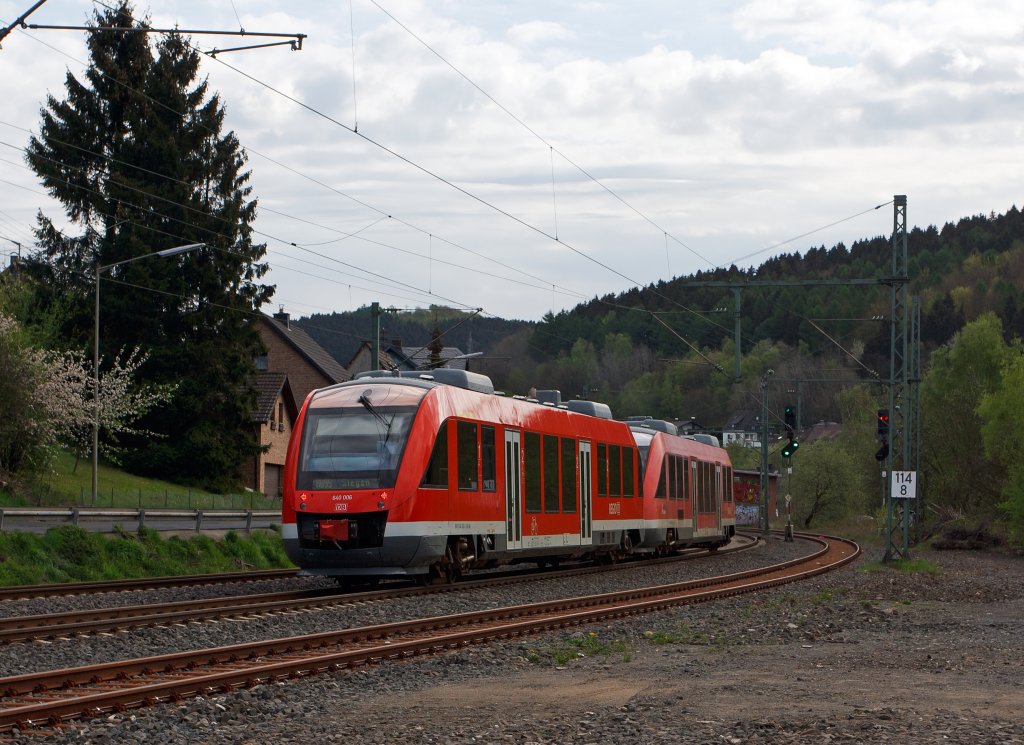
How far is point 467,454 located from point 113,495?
2194cm

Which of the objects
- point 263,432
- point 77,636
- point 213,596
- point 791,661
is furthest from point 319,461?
point 263,432

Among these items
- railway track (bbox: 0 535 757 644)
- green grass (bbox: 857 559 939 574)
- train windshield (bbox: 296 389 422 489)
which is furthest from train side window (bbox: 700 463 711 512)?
train windshield (bbox: 296 389 422 489)

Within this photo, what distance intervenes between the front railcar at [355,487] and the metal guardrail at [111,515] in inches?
326

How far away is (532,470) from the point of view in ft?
80.6

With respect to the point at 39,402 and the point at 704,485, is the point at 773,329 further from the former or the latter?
the point at 39,402

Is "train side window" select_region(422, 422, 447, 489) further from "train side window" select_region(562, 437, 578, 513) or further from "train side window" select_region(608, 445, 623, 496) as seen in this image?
"train side window" select_region(608, 445, 623, 496)

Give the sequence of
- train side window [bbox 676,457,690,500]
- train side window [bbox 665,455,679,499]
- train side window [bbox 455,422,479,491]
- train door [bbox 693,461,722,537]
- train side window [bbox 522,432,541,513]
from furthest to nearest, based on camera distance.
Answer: train door [bbox 693,461,722,537] < train side window [bbox 676,457,690,500] < train side window [bbox 665,455,679,499] < train side window [bbox 522,432,541,513] < train side window [bbox 455,422,479,491]

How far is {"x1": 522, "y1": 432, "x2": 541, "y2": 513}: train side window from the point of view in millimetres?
24250

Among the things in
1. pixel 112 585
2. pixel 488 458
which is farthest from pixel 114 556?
pixel 488 458

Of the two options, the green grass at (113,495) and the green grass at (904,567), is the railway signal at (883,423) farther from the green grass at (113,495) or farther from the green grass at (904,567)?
the green grass at (113,495)

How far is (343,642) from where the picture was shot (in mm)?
14094

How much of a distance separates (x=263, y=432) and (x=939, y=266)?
10633 cm

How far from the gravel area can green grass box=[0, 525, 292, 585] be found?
372 inches

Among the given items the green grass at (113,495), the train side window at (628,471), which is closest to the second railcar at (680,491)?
the train side window at (628,471)
